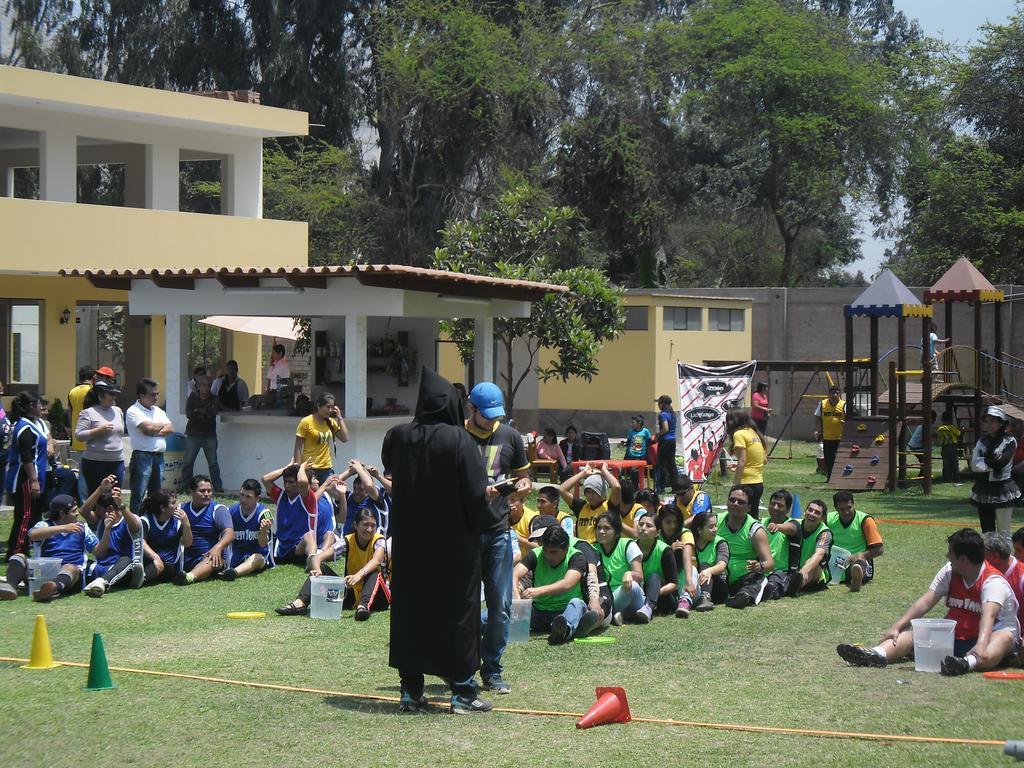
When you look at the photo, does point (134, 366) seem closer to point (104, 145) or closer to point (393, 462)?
point (104, 145)

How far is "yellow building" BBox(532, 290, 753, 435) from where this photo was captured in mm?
30594

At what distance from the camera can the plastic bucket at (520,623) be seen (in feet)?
30.8

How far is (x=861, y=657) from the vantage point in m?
8.42

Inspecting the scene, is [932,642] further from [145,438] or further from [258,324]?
[258,324]

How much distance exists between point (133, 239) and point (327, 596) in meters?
15.2

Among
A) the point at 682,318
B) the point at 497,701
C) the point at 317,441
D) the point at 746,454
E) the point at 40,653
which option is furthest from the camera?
the point at 682,318

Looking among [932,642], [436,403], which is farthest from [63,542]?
[932,642]

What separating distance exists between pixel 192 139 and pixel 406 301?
1048 centimetres

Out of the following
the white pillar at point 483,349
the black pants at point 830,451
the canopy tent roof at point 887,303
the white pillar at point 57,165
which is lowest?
the black pants at point 830,451

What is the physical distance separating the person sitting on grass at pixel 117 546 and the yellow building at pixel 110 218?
38.0 feet

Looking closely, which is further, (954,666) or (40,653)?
(40,653)

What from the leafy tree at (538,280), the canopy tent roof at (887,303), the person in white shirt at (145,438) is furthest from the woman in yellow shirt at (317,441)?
the canopy tent roof at (887,303)

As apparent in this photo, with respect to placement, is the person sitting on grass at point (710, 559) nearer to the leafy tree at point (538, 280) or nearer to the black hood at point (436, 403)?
the black hood at point (436, 403)

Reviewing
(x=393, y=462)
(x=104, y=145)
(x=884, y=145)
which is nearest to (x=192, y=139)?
(x=104, y=145)
